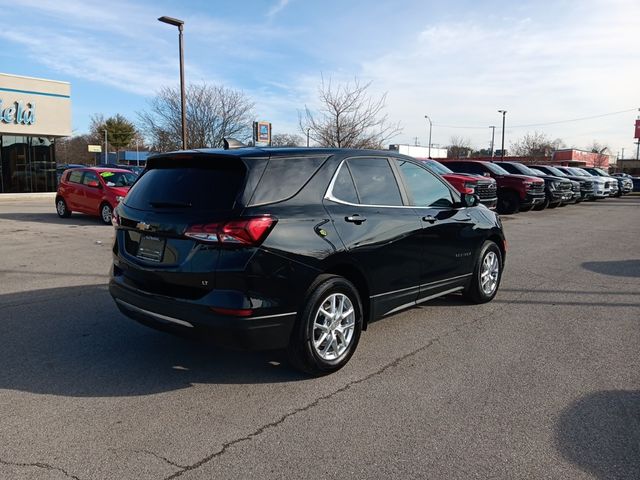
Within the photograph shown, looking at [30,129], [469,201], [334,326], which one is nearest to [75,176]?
[469,201]

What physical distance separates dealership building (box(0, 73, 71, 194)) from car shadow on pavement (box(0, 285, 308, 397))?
981 inches

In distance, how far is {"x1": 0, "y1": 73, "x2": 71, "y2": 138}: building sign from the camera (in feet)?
86.3

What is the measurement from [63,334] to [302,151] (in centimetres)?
288

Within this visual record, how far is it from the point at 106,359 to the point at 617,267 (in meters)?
8.23

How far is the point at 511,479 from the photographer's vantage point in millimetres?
2818

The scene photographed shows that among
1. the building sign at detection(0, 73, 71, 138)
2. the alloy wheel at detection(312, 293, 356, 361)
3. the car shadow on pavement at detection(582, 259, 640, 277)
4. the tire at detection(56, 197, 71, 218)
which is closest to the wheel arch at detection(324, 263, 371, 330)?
the alloy wheel at detection(312, 293, 356, 361)

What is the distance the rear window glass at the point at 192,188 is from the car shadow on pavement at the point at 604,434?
8.65ft

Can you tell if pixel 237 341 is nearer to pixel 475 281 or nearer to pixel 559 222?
pixel 475 281

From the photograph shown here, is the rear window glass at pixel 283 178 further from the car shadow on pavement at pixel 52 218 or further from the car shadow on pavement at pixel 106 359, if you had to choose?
the car shadow on pavement at pixel 52 218

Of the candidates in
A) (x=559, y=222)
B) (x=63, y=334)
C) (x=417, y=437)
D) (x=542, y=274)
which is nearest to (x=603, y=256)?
(x=542, y=274)

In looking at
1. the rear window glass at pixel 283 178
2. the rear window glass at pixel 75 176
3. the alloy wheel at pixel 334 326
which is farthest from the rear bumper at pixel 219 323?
the rear window glass at pixel 75 176

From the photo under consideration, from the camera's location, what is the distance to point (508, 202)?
20016 millimetres

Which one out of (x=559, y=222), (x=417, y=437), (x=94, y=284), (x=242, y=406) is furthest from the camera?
(x=559, y=222)

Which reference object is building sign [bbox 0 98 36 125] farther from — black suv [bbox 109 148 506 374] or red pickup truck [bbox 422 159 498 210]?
black suv [bbox 109 148 506 374]
